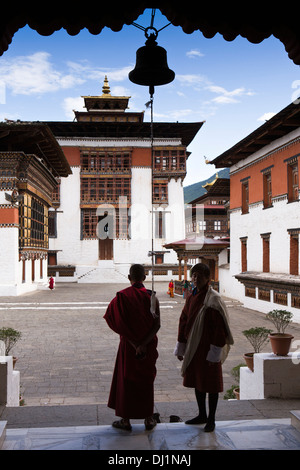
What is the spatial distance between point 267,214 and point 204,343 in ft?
48.2

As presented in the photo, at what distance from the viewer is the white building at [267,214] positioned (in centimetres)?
1588

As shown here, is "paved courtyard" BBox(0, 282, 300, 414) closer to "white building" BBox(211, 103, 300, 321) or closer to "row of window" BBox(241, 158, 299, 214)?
"white building" BBox(211, 103, 300, 321)

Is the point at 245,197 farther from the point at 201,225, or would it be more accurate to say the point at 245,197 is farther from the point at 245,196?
the point at 201,225

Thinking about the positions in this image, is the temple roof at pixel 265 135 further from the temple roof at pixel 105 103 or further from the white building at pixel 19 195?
the temple roof at pixel 105 103

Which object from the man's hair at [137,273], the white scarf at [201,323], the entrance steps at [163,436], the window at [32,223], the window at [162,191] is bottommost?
the entrance steps at [163,436]

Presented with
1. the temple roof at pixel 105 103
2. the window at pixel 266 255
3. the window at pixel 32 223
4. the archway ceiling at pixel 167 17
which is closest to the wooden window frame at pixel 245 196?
the window at pixel 266 255

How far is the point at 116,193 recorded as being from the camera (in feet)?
141

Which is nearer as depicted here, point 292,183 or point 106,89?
point 292,183

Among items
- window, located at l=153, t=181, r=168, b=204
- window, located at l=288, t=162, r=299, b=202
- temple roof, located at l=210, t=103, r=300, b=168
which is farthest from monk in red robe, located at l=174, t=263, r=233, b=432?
window, located at l=153, t=181, r=168, b=204

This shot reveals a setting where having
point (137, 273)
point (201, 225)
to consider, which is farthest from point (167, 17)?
point (201, 225)

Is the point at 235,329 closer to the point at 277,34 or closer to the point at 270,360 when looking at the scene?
the point at 270,360

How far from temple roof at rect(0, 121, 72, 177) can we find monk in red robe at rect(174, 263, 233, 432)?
20.6 metres

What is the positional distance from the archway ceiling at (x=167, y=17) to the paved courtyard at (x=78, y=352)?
5.20 metres

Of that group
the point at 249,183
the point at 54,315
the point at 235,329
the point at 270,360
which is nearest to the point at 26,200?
the point at 54,315
